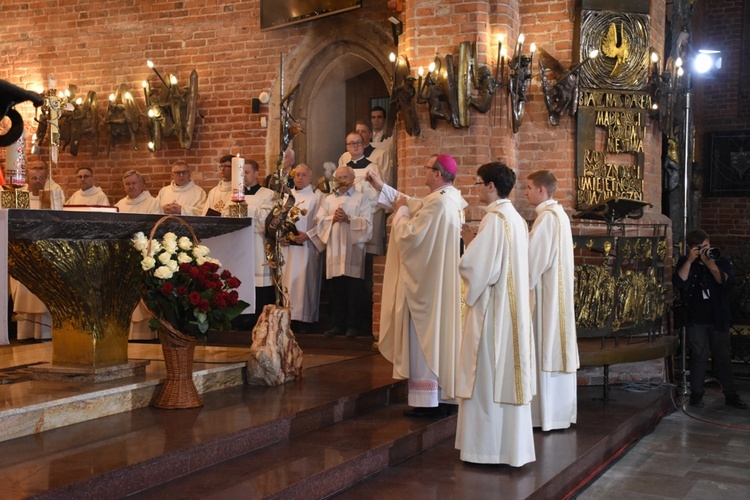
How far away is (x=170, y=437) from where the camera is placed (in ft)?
15.7

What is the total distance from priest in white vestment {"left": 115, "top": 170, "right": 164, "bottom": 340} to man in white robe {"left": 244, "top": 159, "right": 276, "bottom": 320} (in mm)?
1067

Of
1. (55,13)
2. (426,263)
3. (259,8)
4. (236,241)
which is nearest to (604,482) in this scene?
(426,263)

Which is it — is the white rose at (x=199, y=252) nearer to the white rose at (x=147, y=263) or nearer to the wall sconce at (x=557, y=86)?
the white rose at (x=147, y=263)

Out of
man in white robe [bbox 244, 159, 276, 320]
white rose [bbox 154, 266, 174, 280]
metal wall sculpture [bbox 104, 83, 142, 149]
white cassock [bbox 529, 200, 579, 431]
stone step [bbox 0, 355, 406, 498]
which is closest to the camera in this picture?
stone step [bbox 0, 355, 406, 498]

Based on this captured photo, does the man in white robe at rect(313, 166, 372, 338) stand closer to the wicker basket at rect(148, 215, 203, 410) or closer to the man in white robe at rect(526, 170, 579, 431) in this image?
the man in white robe at rect(526, 170, 579, 431)

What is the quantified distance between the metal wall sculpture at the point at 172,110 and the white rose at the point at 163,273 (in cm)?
549

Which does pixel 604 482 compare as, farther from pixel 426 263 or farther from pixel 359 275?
pixel 359 275

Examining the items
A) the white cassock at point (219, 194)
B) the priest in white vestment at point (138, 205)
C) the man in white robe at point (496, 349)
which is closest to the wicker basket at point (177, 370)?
the man in white robe at point (496, 349)

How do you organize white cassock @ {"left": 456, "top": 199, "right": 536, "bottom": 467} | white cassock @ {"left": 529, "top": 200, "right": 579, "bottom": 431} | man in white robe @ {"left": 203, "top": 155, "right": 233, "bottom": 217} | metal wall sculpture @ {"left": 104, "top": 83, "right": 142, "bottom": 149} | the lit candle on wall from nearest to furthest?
white cassock @ {"left": 456, "top": 199, "right": 536, "bottom": 467}
the lit candle on wall
white cassock @ {"left": 529, "top": 200, "right": 579, "bottom": 431}
man in white robe @ {"left": 203, "top": 155, "right": 233, "bottom": 217}
metal wall sculpture @ {"left": 104, "top": 83, "right": 142, "bottom": 149}

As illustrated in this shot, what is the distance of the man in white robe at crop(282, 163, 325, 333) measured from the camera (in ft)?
30.5

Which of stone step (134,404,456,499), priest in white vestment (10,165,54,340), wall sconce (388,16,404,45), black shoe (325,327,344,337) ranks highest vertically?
wall sconce (388,16,404,45)

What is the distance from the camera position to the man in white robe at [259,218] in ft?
31.1

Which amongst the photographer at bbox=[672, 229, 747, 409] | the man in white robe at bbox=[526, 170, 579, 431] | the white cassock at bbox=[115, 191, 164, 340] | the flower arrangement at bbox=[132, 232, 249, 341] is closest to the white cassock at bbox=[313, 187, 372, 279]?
the white cassock at bbox=[115, 191, 164, 340]

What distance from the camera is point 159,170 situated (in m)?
10.9
